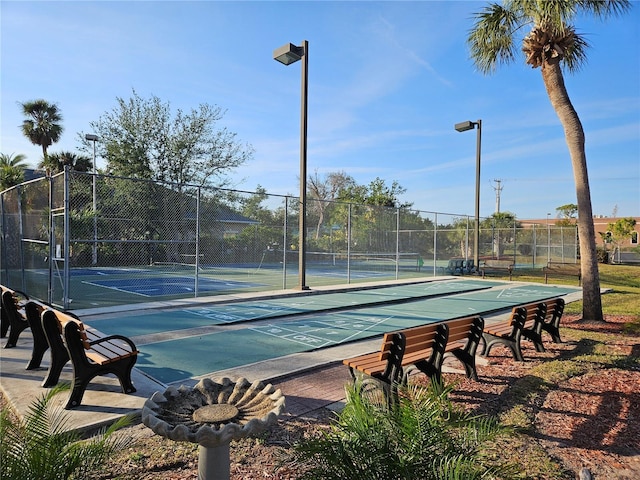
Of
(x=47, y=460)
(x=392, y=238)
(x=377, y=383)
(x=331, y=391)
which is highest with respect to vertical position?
(x=392, y=238)

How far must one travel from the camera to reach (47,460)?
2.12 meters

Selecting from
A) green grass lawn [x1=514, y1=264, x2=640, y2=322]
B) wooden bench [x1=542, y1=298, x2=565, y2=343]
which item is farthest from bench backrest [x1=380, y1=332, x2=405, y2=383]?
green grass lawn [x1=514, y1=264, x2=640, y2=322]

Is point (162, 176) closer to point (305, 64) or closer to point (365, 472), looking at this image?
point (305, 64)

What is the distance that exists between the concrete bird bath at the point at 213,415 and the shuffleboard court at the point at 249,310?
5.28 meters

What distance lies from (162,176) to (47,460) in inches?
1159

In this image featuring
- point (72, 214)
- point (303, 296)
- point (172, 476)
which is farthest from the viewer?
point (72, 214)

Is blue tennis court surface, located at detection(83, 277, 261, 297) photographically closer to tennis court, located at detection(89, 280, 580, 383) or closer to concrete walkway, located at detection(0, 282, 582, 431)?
tennis court, located at detection(89, 280, 580, 383)

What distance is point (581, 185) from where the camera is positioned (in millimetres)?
9609

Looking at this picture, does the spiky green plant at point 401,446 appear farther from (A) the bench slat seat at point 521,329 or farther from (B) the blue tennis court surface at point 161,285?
(B) the blue tennis court surface at point 161,285

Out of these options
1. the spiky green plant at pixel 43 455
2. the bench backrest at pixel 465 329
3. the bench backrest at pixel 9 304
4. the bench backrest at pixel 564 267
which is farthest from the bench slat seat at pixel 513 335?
the bench backrest at pixel 564 267

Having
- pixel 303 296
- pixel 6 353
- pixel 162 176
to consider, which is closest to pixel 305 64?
pixel 303 296

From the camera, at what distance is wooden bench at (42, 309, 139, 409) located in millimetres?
4219

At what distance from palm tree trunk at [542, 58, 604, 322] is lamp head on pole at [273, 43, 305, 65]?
277 inches

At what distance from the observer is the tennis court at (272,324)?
6.29 meters
